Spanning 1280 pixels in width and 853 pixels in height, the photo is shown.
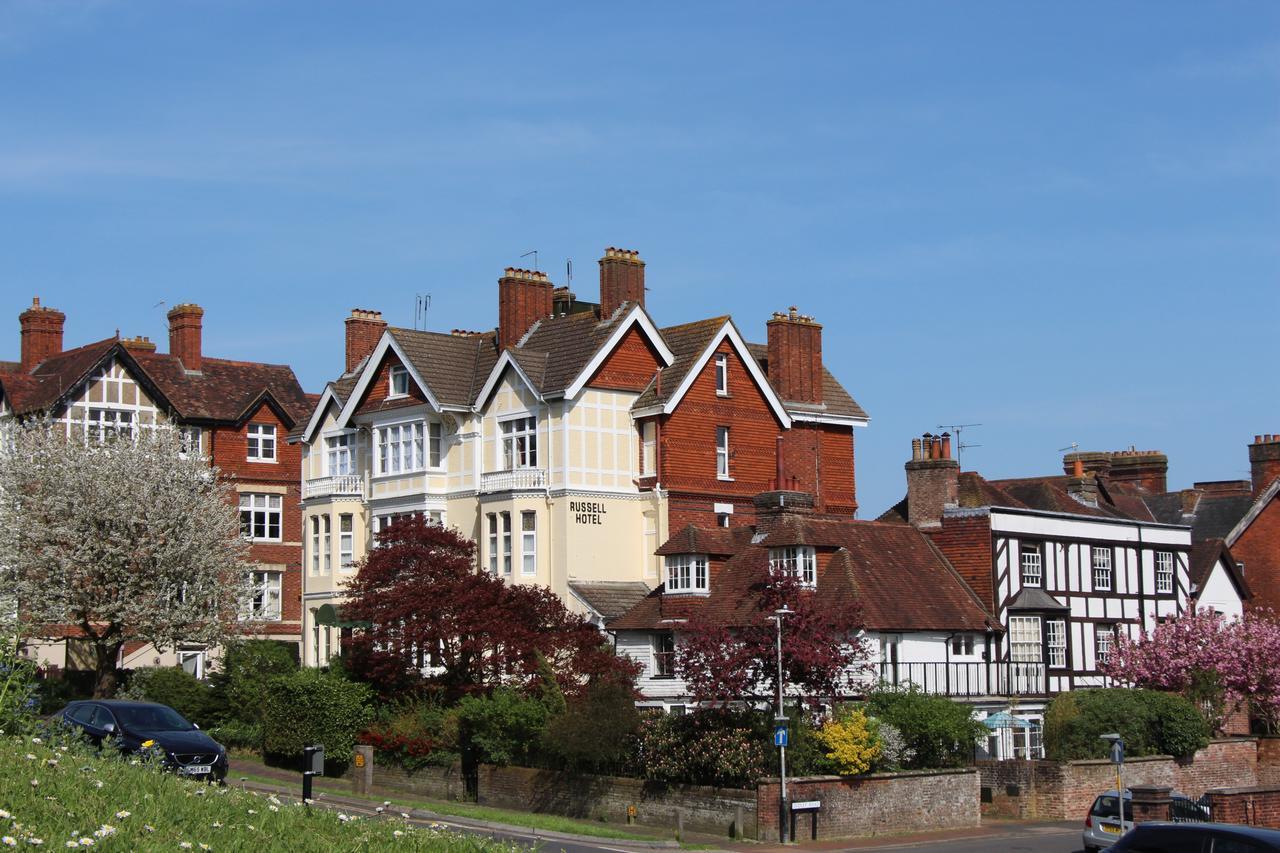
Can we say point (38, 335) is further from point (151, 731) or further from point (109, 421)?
point (151, 731)

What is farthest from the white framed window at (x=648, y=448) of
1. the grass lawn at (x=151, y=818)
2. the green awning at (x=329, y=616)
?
the grass lawn at (x=151, y=818)

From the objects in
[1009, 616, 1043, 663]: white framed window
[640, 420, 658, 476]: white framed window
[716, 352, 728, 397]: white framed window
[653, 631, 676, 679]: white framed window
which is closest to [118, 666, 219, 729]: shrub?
[653, 631, 676, 679]: white framed window

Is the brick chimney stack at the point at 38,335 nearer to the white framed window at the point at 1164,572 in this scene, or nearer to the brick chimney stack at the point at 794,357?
the brick chimney stack at the point at 794,357

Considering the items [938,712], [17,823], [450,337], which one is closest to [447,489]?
[450,337]

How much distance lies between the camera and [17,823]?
13.4 m

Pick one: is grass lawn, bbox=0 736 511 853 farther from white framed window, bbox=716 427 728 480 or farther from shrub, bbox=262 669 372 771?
white framed window, bbox=716 427 728 480

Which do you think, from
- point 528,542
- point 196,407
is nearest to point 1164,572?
point 528,542

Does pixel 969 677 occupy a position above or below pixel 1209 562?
below

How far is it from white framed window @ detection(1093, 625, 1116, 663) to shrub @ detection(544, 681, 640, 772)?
19.3 metres

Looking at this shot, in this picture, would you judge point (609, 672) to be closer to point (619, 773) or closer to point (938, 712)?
point (619, 773)

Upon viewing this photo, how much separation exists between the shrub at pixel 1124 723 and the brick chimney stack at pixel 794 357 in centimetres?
1506

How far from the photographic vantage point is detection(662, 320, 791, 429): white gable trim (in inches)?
2023

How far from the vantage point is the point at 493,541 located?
51875mm

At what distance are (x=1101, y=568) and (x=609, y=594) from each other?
52.5ft
